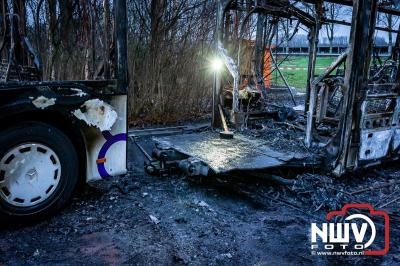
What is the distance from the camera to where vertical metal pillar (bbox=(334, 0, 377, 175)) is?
191 inches

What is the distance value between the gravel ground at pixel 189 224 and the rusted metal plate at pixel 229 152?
317mm

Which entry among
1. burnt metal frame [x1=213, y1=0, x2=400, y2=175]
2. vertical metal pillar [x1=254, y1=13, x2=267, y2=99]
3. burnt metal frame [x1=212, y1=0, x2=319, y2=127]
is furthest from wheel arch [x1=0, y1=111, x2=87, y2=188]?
vertical metal pillar [x1=254, y1=13, x2=267, y2=99]

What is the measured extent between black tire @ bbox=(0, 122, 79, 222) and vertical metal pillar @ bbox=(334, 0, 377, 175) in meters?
3.85

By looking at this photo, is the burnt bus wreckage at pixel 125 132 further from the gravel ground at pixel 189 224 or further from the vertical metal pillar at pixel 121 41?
the gravel ground at pixel 189 224

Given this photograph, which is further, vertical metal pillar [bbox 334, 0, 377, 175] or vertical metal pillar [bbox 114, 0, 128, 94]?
vertical metal pillar [bbox 334, 0, 377, 175]

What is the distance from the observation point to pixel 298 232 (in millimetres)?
3828

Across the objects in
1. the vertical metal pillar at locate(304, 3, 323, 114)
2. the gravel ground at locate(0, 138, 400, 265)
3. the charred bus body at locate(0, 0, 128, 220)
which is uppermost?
the vertical metal pillar at locate(304, 3, 323, 114)

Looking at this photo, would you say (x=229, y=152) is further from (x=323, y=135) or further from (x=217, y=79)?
(x=323, y=135)

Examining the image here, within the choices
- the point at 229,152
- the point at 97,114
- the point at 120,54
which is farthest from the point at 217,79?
the point at 97,114

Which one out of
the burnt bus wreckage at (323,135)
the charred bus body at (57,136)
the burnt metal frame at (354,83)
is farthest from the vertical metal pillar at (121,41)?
the burnt metal frame at (354,83)

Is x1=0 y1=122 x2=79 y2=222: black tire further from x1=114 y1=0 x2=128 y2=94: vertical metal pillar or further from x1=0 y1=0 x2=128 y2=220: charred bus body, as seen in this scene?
x1=114 y1=0 x2=128 y2=94: vertical metal pillar

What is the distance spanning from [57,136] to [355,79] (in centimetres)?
414

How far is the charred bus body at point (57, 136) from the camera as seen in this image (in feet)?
11.2

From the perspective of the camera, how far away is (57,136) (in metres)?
3.71
